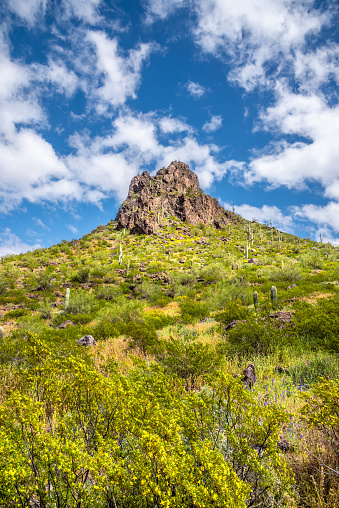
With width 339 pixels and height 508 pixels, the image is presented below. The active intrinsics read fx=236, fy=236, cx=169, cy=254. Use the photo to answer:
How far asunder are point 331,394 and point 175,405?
5.89ft

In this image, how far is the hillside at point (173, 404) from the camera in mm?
1814

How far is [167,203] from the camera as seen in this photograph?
6238 centimetres

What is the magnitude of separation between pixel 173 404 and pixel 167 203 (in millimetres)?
61511

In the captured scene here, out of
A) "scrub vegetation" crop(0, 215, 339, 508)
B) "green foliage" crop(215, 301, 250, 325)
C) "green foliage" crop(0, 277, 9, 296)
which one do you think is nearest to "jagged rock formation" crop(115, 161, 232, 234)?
"green foliage" crop(0, 277, 9, 296)

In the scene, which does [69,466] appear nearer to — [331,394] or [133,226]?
[331,394]

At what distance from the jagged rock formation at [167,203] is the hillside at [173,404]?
110ft

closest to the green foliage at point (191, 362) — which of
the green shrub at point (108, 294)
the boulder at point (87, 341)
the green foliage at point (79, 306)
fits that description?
the boulder at point (87, 341)

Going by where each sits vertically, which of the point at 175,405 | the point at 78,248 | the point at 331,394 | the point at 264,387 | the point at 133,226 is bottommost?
the point at 264,387

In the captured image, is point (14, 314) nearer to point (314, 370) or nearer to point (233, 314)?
point (233, 314)

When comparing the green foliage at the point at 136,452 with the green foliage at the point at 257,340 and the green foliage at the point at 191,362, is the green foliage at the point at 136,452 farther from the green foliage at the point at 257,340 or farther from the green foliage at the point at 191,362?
the green foliage at the point at 257,340

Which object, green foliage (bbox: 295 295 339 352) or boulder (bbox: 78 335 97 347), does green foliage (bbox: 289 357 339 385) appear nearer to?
green foliage (bbox: 295 295 339 352)

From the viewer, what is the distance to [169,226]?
52031 millimetres

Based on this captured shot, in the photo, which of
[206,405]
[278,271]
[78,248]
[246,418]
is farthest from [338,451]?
[78,248]

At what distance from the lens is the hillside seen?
1814 millimetres
